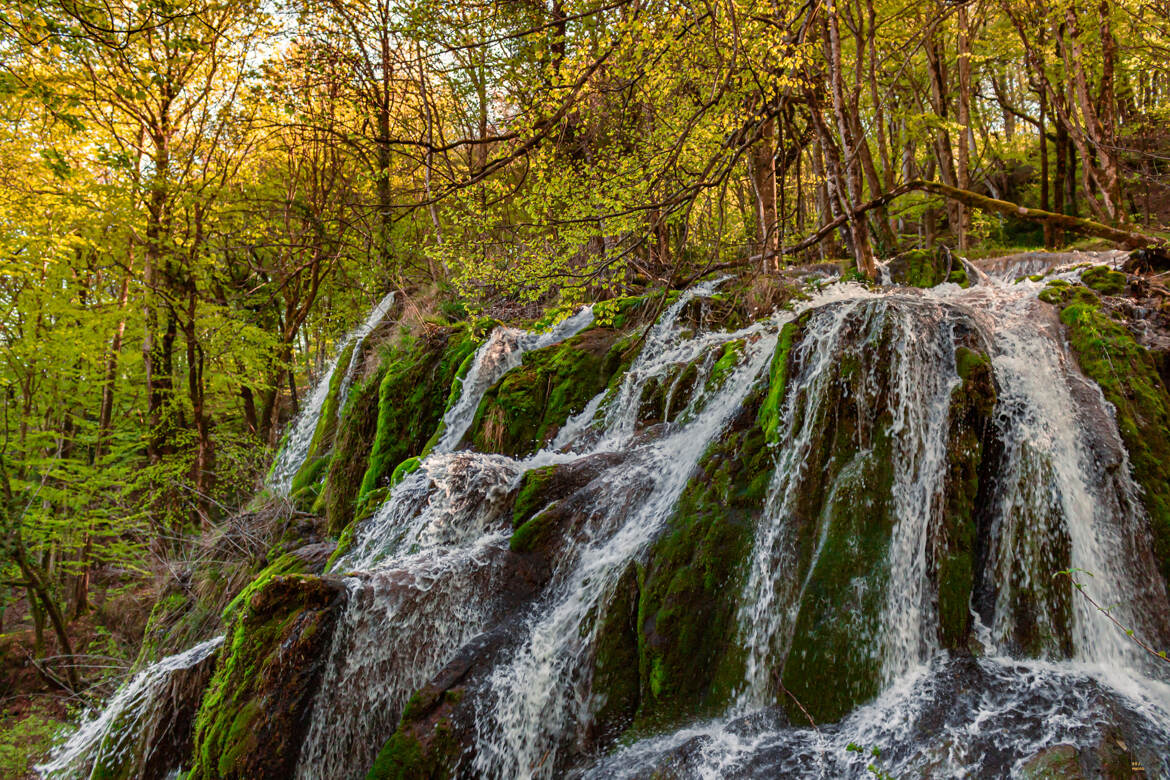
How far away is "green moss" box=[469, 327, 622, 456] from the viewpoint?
765cm

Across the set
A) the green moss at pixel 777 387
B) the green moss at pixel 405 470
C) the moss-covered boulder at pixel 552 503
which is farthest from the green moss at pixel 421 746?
the green moss at pixel 777 387

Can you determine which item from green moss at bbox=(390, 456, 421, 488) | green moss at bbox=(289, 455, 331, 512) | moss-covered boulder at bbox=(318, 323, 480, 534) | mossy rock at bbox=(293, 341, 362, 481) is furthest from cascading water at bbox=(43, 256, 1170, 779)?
mossy rock at bbox=(293, 341, 362, 481)

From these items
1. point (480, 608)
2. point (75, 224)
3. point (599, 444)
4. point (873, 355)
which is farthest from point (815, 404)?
point (75, 224)

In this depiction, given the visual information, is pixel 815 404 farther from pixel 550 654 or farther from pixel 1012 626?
pixel 550 654

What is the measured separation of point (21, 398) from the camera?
30.8 ft

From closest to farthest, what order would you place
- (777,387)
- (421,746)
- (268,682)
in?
(421,746), (268,682), (777,387)

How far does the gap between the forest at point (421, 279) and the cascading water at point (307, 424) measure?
238mm

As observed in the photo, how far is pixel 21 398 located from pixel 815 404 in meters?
12.1

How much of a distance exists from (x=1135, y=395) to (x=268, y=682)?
705 centimetres

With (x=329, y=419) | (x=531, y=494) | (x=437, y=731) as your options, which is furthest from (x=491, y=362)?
(x=437, y=731)

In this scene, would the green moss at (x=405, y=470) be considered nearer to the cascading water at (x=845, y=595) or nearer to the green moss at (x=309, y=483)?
the cascading water at (x=845, y=595)

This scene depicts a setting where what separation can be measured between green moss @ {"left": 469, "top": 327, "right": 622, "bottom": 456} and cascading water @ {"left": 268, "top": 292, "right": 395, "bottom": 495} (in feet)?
14.0

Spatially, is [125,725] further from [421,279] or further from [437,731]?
[421,279]

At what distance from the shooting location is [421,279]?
13195mm
